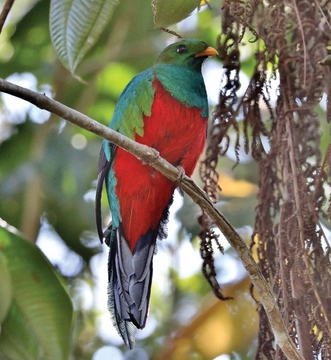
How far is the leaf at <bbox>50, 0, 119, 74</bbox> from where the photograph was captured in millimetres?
2412

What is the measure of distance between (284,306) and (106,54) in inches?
105

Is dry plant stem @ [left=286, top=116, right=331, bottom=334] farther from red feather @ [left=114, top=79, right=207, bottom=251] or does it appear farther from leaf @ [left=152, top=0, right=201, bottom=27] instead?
leaf @ [left=152, top=0, right=201, bottom=27]

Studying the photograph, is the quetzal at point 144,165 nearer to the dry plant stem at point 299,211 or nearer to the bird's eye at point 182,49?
the bird's eye at point 182,49

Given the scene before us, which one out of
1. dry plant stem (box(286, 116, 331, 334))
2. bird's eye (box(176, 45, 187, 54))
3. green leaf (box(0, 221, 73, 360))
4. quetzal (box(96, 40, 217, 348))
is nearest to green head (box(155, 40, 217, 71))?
bird's eye (box(176, 45, 187, 54))

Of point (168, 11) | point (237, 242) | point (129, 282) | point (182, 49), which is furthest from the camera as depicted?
point (182, 49)

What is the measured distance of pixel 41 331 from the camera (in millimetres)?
2457

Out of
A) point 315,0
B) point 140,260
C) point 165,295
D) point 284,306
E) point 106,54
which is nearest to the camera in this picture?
point 284,306

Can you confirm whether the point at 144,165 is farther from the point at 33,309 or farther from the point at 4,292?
the point at 4,292

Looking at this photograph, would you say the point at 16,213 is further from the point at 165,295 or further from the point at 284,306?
the point at 284,306

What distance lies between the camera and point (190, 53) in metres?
3.52

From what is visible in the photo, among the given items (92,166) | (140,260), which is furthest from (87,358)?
(140,260)

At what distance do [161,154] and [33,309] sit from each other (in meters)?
0.99

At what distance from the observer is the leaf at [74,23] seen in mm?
2412

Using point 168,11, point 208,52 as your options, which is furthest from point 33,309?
point 208,52
